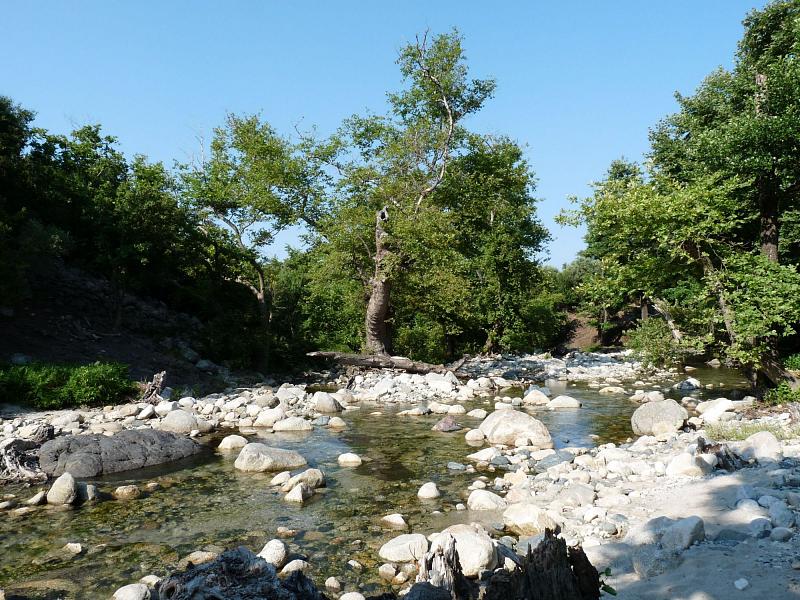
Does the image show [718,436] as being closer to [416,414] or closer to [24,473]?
[416,414]

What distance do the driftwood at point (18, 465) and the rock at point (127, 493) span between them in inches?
66.3

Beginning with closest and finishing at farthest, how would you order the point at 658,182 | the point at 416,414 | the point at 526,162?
the point at 658,182 < the point at 416,414 < the point at 526,162

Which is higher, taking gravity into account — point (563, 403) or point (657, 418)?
point (657, 418)

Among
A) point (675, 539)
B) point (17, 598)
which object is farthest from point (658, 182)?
point (17, 598)

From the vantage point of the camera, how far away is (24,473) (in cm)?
905

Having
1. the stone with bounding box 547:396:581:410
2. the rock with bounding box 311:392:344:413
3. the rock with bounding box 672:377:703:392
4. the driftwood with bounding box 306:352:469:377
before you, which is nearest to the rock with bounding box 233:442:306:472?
the rock with bounding box 311:392:344:413

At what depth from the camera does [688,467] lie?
26.9 ft

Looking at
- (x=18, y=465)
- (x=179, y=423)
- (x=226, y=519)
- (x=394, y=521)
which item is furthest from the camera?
(x=179, y=423)

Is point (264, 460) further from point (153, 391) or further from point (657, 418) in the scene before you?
point (657, 418)

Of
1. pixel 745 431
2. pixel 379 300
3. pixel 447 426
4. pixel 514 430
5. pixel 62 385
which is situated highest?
pixel 379 300

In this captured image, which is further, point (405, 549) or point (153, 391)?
point (153, 391)

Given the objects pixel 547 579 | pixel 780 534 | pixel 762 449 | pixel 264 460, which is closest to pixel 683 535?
pixel 780 534

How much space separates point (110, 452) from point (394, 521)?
18.6 ft

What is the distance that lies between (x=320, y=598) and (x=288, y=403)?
481 inches
